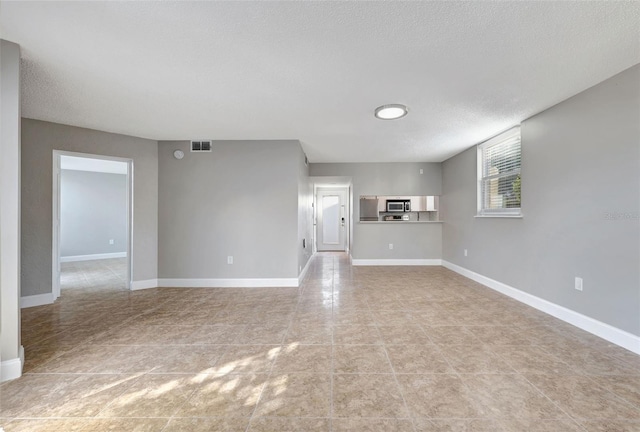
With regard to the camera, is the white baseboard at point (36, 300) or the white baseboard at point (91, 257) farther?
the white baseboard at point (91, 257)

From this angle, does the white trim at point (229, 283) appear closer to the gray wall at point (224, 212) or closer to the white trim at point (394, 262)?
the gray wall at point (224, 212)

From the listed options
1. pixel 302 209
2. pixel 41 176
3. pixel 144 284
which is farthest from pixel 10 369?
pixel 302 209

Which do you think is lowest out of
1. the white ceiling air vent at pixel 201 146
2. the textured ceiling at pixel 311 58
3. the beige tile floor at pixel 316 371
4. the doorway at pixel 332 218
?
the beige tile floor at pixel 316 371

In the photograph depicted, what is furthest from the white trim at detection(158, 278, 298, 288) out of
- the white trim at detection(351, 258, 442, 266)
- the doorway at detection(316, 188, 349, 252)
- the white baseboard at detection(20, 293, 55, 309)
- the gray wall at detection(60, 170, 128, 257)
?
the doorway at detection(316, 188, 349, 252)

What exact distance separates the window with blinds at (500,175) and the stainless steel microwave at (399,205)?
182 centimetres

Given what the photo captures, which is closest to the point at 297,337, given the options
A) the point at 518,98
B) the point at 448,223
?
the point at 518,98

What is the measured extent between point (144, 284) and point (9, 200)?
2.70 m

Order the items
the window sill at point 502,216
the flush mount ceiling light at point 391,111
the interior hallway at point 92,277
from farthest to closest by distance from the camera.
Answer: the interior hallway at point 92,277, the window sill at point 502,216, the flush mount ceiling light at point 391,111

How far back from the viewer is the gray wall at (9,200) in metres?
1.82

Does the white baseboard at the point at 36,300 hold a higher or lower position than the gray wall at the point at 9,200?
lower

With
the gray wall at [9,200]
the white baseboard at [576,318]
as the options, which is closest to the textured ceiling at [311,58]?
the gray wall at [9,200]

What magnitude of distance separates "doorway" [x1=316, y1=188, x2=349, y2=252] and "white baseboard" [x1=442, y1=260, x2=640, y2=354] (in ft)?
17.3

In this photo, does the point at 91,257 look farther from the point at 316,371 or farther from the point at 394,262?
the point at 316,371

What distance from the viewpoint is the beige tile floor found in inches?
57.6
